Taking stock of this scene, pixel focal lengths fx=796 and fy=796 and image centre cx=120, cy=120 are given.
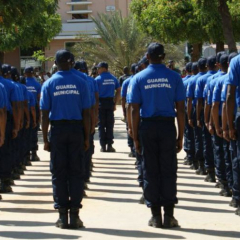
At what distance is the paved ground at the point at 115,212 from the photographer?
9.03 metres

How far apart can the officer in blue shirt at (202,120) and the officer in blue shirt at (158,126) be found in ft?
12.3

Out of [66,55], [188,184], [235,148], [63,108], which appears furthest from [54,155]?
[188,184]

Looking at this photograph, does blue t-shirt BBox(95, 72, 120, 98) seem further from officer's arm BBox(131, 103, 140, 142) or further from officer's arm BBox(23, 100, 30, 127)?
officer's arm BBox(131, 103, 140, 142)

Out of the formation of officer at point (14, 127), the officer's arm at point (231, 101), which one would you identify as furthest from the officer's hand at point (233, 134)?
the formation of officer at point (14, 127)

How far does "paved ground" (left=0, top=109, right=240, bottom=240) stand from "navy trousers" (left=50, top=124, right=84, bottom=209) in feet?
1.27

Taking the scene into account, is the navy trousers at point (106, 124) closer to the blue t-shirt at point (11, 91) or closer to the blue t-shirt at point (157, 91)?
the blue t-shirt at point (11, 91)

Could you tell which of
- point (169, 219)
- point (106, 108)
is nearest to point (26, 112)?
point (106, 108)

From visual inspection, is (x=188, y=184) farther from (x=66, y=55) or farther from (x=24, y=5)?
(x=24, y=5)

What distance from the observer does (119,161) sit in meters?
17.5

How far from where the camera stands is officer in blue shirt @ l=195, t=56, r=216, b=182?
1309 cm

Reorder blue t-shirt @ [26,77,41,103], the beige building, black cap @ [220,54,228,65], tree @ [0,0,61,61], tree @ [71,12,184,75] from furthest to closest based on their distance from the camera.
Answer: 1. the beige building
2. tree @ [71,12,184,75]
3. tree @ [0,0,61,61]
4. blue t-shirt @ [26,77,41,103]
5. black cap @ [220,54,228,65]

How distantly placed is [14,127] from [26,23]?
12.2 m

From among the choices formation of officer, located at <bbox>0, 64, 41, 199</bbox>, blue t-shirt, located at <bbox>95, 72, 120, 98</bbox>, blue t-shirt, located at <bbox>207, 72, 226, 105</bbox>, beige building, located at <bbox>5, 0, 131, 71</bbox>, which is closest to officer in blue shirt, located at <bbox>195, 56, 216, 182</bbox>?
blue t-shirt, located at <bbox>207, 72, 226, 105</bbox>

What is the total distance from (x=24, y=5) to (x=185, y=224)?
13.6 meters
